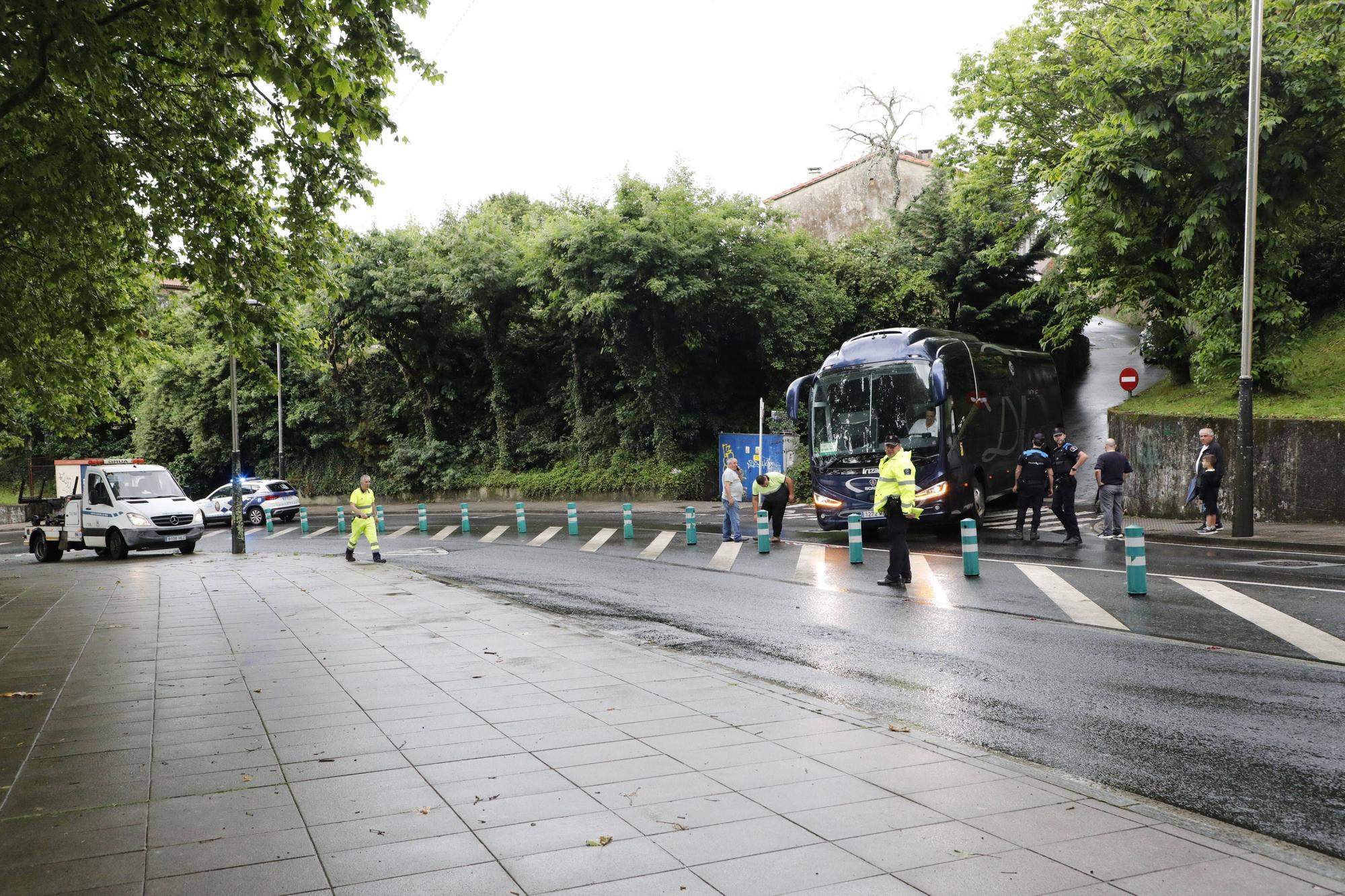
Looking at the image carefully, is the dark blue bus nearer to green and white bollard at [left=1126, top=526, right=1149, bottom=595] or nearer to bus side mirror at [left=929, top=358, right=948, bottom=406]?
bus side mirror at [left=929, top=358, right=948, bottom=406]

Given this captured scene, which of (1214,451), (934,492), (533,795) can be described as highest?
(1214,451)

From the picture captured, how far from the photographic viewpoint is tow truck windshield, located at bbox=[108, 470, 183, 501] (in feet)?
74.5

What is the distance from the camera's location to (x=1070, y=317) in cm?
2527

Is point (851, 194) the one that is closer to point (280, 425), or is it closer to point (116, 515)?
point (280, 425)

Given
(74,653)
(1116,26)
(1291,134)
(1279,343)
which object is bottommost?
(74,653)

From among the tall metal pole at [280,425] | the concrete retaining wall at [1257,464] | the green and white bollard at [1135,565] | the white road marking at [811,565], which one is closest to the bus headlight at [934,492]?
the white road marking at [811,565]

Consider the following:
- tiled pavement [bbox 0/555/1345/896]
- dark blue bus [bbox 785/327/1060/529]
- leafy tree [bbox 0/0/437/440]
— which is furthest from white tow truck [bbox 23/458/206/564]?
tiled pavement [bbox 0/555/1345/896]

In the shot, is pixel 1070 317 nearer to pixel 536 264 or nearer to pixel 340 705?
pixel 536 264

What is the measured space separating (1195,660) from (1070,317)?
19.1 meters

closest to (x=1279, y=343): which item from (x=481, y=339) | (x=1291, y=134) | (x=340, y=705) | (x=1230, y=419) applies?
(x=1230, y=419)

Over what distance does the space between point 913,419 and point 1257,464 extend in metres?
6.76

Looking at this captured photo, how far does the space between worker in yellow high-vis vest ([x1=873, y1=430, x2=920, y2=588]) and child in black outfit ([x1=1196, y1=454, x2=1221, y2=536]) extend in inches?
308

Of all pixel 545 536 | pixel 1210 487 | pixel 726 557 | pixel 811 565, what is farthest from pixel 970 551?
pixel 545 536

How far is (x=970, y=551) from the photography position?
13250 millimetres
